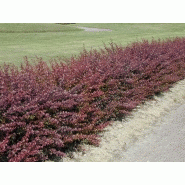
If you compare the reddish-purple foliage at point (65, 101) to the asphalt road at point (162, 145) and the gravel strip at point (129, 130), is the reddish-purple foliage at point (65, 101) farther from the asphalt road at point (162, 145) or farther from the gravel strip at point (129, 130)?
the asphalt road at point (162, 145)

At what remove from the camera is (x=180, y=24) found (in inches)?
1494

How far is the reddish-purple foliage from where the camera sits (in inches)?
146

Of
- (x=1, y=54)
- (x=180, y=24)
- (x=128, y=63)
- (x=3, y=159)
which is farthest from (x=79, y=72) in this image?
(x=180, y=24)

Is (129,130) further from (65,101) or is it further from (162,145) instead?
(65,101)

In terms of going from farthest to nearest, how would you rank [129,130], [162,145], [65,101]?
[129,130]
[162,145]
[65,101]

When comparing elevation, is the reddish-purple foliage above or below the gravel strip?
above

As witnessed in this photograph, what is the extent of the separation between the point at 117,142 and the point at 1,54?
9.35 meters

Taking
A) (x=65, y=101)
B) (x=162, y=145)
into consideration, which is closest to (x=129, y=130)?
(x=162, y=145)

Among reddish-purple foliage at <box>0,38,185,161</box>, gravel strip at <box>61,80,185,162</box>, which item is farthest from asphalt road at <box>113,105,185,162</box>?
reddish-purple foliage at <box>0,38,185,161</box>

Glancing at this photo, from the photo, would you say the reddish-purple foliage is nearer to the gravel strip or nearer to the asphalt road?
the gravel strip

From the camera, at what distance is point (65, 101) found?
4.37m

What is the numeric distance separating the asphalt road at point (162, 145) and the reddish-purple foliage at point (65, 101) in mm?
751

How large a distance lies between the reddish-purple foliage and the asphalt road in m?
0.75

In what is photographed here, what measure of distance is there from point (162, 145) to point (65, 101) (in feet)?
6.67
